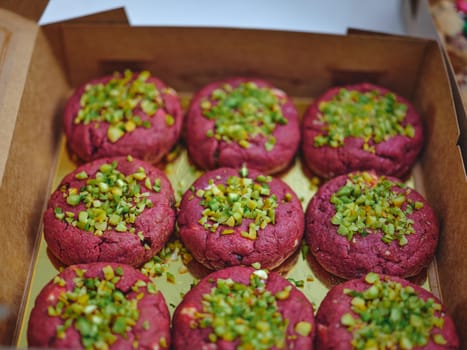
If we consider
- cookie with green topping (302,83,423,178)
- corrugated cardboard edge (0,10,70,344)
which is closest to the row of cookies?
cookie with green topping (302,83,423,178)

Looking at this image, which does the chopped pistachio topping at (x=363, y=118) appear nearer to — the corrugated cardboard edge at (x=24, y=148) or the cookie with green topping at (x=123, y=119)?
the cookie with green topping at (x=123, y=119)

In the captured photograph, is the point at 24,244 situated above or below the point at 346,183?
below

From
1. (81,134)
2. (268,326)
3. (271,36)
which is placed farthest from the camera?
(271,36)

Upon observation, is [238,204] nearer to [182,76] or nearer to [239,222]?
[239,222]

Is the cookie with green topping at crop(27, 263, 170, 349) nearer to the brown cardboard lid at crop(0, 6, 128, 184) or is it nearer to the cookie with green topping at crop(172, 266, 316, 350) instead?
the cookie with green topping at crop(172, 266, 316, 350)

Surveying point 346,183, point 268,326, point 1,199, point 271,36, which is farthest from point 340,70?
point 1,199

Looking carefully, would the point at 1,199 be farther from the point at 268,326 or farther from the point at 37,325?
the point at 268,326

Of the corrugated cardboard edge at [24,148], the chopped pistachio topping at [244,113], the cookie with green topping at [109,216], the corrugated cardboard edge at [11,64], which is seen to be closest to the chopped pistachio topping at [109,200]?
the cookie with green topping at [109,216]
